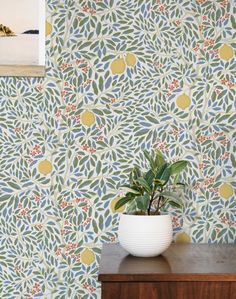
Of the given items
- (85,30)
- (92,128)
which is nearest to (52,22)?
(85,30)

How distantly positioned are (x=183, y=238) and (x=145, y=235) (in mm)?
406

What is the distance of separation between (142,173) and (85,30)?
676 millimetres

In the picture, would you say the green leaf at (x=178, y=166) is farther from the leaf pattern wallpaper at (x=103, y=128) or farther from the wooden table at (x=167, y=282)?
the wooden table at (x=167, y=282)

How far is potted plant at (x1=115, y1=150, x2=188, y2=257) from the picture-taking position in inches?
83.5

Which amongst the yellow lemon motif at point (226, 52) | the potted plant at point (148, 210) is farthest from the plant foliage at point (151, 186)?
the yellow lemon motif at point (226, 52)

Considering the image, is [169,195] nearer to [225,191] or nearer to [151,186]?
[151,186]

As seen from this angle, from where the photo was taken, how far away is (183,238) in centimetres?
247

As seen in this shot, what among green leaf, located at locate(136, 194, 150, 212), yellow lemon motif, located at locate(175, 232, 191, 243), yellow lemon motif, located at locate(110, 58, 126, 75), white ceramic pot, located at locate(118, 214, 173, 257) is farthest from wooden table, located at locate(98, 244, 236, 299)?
yellow lemon motif, located at locate(110, 58, 126, 75)

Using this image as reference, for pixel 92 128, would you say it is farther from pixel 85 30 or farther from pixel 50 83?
pixel 85 30

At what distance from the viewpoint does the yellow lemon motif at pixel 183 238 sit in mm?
2467

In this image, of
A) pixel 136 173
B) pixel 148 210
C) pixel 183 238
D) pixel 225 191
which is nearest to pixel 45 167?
pixel 136 173

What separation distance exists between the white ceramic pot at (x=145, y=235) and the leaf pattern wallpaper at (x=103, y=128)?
0.32 metres

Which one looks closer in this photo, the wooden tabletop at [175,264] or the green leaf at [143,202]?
the wooden tabletop at [175,264]

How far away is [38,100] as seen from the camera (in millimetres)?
2465
